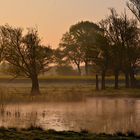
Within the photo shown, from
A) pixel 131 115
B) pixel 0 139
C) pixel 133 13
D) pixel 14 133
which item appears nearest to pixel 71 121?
pixel 131 115

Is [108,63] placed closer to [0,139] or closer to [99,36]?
[99,36]

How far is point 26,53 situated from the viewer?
60688 millimetres

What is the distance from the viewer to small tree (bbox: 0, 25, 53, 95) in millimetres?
59875

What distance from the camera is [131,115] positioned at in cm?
3114

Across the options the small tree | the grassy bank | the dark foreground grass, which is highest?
the small tree

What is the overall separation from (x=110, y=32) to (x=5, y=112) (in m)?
42.0

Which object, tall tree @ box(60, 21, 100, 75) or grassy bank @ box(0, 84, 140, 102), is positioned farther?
tall tree @ box(60, 21, 100, 75)

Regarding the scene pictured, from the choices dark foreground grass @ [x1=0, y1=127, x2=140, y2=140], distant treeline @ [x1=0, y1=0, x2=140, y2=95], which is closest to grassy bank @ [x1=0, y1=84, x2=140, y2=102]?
distant treeline @ [x1=0, y1=0, x2=140, y2=95]

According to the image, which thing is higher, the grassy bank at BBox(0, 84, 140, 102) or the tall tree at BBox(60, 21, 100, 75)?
the tall tree at BBox(60, 21, 100, 75)

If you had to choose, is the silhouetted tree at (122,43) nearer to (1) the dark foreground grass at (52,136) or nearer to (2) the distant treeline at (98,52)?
(2) the distant treeline at (98,52)

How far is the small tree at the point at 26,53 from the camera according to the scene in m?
59.9

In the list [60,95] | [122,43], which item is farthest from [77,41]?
[60,95]

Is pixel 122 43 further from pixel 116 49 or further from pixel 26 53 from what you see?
pixel 26 53

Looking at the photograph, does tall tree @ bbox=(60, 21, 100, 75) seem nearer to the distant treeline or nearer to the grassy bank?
the distant treeline
